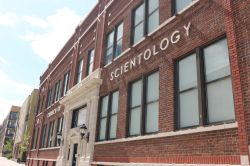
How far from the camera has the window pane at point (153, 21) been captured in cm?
1192

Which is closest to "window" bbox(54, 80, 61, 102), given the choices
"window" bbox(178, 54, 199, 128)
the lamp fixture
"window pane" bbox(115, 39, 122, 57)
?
the lamp fixture

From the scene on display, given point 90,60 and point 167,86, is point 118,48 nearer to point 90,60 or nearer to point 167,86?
point 90,60

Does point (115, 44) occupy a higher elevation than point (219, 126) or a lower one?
higher

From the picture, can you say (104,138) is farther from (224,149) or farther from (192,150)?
(224,149)

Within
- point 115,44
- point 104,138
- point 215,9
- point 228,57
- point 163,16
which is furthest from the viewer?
point 115,44

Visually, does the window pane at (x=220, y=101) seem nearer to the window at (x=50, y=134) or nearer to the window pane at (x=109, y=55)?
the window pane at (x=109, y=55)

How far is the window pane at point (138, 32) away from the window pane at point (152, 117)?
12.2ft

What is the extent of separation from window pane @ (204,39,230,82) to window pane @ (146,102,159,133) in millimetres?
2703

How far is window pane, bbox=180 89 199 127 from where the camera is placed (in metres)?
8.52

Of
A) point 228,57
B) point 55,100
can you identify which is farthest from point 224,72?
point 55,100

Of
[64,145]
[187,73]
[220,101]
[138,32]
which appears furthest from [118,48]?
[64,145]

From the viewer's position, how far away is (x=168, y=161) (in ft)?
29.0

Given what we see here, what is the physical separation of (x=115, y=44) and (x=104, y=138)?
521cm

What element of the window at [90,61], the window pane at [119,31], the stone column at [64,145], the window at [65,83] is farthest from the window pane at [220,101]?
the window at [65,83]
